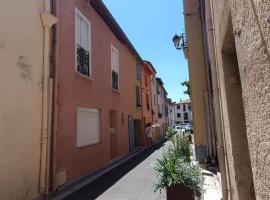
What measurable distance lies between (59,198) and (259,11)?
263 inches

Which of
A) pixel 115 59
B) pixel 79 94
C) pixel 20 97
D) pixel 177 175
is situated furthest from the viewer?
pixel 115 59

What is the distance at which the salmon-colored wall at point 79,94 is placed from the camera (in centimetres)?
841

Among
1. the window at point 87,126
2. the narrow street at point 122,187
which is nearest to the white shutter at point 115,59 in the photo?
the window at point 87,126

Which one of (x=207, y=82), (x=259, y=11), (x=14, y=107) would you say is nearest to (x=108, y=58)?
(x=207, y=82)

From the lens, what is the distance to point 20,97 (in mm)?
6480

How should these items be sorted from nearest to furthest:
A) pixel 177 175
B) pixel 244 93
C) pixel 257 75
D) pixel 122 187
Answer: pixel 257 75 → pixel 244 93 → pixel 177 175 → pixel 122 187

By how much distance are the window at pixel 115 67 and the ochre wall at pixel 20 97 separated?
24.0 feet

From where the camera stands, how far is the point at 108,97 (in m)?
13.3

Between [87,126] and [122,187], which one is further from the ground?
[87,126]

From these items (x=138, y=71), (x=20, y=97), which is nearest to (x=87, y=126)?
(x=20, y=97)

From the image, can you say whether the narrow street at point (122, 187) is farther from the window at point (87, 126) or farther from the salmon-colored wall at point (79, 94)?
the window at point (87, 126)

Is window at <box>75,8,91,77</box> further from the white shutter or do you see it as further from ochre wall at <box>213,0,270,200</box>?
ochre wall at <box>213,0,270,200</box>

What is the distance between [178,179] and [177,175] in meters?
0.07

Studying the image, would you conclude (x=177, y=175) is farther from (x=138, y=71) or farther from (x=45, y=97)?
(x=138, y=71)
